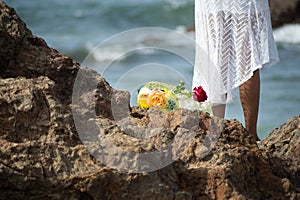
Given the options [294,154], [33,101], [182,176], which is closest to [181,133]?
[182,176]

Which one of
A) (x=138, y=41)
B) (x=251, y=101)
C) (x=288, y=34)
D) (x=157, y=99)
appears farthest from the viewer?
(x=288, y=34)

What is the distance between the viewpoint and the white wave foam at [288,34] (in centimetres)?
1605

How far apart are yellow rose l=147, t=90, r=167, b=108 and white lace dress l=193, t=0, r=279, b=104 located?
653 mm

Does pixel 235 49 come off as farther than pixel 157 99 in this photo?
Yes

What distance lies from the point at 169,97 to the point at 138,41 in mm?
11473

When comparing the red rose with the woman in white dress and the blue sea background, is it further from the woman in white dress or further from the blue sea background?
the blue sea background

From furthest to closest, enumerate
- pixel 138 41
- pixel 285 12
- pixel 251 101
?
pixel 285 12, pixel 138 41, pixel 251 101

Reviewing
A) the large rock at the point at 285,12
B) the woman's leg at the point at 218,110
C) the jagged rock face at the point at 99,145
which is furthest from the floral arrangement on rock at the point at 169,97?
the large rock at the point at 285,12

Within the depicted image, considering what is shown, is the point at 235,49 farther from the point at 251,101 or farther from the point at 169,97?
the point at 169,97

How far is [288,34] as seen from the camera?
54.4 feet

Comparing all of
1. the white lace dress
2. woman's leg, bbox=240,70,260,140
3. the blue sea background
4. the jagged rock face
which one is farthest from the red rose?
the blue sea background

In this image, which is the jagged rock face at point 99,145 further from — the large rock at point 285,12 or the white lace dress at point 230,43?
the large rock at point 285,12

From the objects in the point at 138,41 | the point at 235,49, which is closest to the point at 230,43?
the point at 235,49

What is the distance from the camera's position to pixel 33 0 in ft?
70.5
